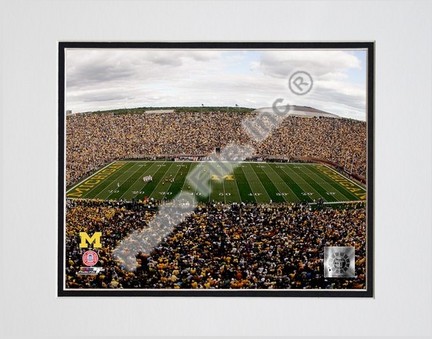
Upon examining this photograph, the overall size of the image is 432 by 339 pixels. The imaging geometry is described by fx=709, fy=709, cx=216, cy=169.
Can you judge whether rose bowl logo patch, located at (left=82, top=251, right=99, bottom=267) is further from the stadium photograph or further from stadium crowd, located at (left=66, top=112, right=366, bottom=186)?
stadium crowd, located at (left=66, top=112, right=366, bottom=186)

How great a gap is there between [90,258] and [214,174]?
121 centimetres

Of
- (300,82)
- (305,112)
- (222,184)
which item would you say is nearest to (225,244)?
(222,184)

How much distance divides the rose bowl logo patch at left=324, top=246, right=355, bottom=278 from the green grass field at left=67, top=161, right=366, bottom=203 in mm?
405

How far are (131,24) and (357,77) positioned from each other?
1877 mm

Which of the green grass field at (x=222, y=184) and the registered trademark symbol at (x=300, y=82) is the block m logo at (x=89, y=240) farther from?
the registered trademark symbol at (x=300, y=82)

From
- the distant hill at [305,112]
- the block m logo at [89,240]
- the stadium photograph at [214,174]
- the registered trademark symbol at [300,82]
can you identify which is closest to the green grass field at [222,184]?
the stadium photograph at [214,174]

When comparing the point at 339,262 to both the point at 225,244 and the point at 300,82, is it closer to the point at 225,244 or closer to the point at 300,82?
the point at 225,244

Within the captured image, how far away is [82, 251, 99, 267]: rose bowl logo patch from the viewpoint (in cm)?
570

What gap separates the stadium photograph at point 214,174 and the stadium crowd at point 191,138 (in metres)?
0.01

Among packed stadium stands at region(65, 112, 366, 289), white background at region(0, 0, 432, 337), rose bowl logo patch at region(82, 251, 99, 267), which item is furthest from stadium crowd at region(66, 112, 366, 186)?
rose bowl logo patch at region(82, 251, 99, 267)

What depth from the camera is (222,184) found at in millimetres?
5789
